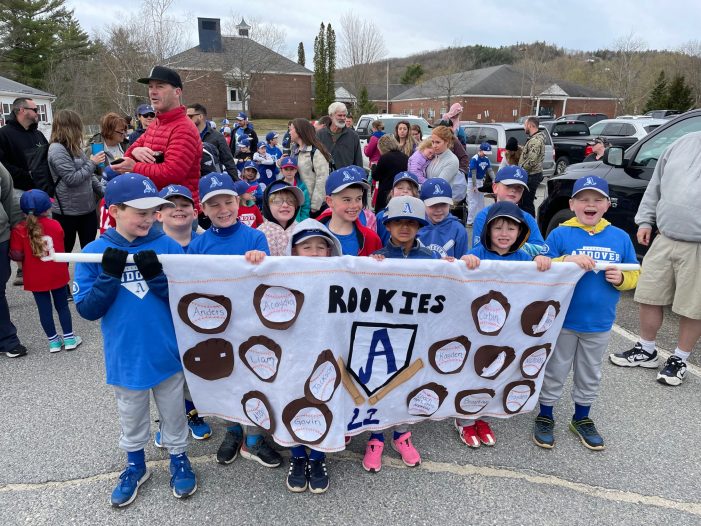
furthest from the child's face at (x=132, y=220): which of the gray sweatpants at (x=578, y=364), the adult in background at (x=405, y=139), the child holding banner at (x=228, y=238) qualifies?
the adult in background at (x=405, y=139)

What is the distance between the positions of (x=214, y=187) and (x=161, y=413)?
137 centimetres

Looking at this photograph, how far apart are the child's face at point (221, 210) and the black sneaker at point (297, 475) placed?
1475 mm

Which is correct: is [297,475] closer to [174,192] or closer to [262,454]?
[262,454]

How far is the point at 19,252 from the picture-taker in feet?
13.8

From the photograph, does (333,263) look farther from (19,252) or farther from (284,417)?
(19,252)

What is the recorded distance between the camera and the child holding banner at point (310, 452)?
2586mm

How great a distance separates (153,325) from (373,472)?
1499 mm

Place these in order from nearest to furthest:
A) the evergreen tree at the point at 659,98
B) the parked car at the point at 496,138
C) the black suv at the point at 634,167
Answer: the black suv at the point at 634,167
the parked car at the point at 496,138
the evergreen tree at the point at 659,98

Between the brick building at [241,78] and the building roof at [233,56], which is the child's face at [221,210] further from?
the building roof at [233,56]

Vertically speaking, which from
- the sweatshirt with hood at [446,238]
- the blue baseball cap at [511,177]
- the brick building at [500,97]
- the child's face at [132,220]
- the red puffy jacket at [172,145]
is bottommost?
the sweatshirt with hood at [446,238]

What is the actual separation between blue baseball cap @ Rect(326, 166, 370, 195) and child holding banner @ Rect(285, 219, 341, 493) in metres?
0.47

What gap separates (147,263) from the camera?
228 cm

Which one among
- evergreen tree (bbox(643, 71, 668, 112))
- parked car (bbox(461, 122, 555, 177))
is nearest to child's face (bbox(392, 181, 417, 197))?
parked car (bbox(461, 122, 555, 177))

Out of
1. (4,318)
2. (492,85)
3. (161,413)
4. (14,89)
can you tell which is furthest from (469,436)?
(492,85)
